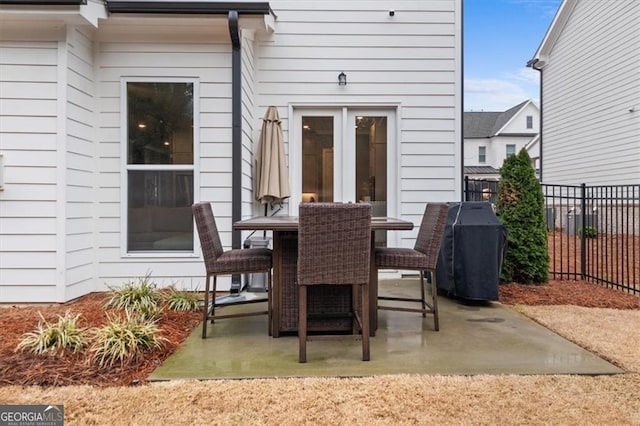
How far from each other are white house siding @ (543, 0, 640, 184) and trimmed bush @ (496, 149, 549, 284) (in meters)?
6.35

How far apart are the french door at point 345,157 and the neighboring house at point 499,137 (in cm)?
2053

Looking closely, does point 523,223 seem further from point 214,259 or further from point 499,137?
point 499,137

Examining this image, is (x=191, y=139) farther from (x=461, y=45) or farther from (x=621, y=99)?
(x=621, y=99)

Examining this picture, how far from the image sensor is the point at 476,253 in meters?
3.99

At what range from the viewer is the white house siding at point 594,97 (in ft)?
30.1

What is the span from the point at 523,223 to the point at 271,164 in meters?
3.15

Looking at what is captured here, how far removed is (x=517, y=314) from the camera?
3.69m

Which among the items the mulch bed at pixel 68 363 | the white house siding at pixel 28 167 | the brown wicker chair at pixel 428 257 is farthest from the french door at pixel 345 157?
the white house siding at pixel 28 167

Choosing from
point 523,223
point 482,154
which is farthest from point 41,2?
point 482,154

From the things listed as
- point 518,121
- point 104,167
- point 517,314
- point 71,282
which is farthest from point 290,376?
point 518,121

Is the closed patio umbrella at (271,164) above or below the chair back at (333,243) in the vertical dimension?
above

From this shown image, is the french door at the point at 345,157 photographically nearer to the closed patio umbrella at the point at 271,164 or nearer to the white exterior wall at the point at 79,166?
the closed patio umbrella at the point at 271,164

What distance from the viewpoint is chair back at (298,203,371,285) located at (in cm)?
246

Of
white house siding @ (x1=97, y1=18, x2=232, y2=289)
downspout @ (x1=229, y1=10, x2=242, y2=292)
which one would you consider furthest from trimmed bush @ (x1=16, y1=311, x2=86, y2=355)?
downspout @ (x1=229, y1=10, x2=242, y2=292)
